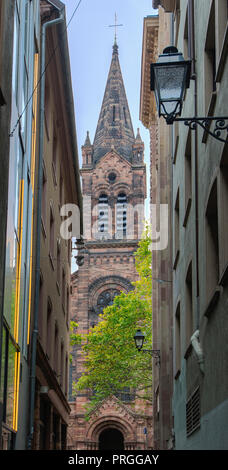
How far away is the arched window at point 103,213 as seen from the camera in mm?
67188

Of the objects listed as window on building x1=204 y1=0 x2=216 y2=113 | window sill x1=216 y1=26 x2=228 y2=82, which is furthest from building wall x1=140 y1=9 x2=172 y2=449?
window sill x1=216 y1=26 x2=228 y2=82

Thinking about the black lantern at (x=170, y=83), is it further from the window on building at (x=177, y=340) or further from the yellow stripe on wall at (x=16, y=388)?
the window on building at (x=177, y=340)

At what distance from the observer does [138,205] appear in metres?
69.4

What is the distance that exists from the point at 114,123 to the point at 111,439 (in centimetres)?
3237

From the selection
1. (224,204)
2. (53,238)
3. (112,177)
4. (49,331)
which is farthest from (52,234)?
(112,177)

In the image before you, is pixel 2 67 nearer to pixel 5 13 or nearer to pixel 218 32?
pixel 5 13

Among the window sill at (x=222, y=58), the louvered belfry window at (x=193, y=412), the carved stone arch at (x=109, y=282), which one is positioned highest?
the carved stone arch at (x=109, y=282)

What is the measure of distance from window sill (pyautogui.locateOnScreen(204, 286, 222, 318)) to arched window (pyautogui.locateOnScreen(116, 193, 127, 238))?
56.0m

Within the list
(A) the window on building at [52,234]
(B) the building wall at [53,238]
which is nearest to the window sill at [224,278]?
(B) the building wall at [53,238]

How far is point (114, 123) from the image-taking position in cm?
7769

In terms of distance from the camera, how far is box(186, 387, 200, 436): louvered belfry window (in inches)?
491

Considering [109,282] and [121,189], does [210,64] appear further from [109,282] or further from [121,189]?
[121,189]
